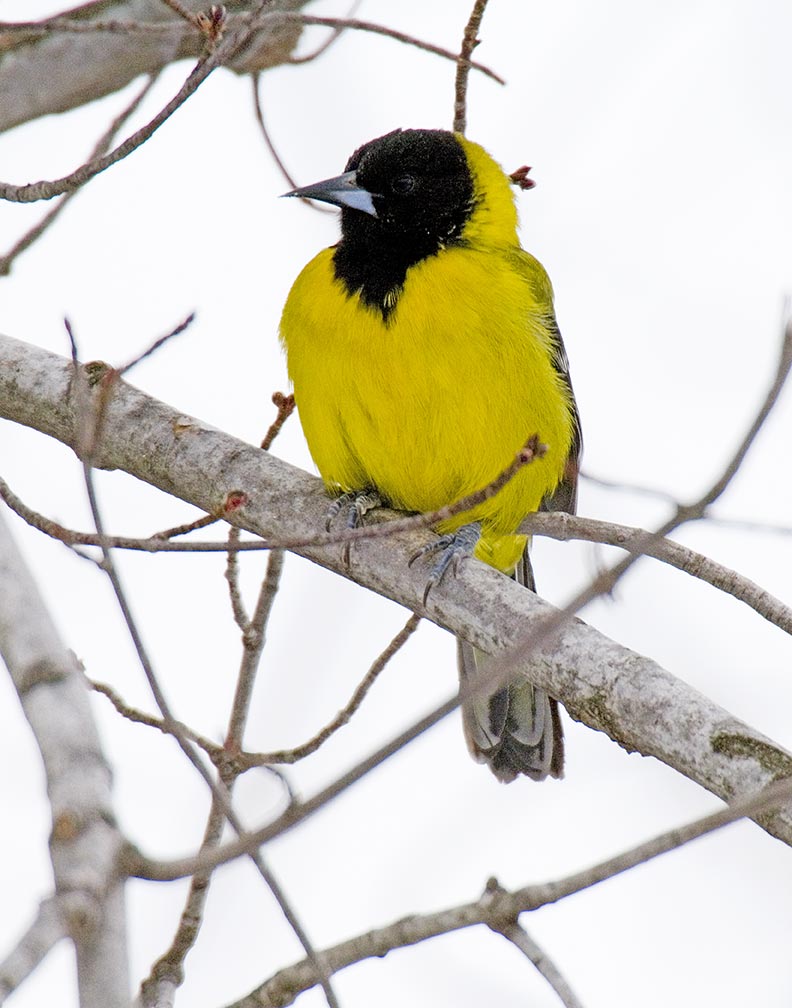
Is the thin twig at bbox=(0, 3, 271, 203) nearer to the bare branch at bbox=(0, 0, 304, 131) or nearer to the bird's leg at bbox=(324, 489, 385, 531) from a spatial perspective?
the bird's leg at bbox=(324, 489, 385, 531)

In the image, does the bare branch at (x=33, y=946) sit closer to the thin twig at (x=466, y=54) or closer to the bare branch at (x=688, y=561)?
the bare branch at (x=688, y=561)

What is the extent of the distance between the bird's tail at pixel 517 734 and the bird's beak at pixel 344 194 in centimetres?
174

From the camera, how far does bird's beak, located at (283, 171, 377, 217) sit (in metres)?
5.18

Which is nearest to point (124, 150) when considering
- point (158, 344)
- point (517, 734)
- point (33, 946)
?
point (158, 344)

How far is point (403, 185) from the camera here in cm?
533

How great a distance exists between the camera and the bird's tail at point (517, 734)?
5477mm

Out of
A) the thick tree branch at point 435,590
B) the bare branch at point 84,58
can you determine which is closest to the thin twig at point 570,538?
the thick tree branch at point 435,590

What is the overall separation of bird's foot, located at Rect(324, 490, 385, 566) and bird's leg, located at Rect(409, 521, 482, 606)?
26 cm

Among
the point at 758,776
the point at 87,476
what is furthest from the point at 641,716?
the point at 87,476

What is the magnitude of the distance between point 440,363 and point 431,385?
0.27ft

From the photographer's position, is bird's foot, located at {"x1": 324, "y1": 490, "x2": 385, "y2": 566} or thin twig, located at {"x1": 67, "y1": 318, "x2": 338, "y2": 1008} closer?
thin twig, located at {"x1": 67, "y1": 318, "x2": 338, "y2": 1008}

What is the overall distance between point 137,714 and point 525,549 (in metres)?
2.37

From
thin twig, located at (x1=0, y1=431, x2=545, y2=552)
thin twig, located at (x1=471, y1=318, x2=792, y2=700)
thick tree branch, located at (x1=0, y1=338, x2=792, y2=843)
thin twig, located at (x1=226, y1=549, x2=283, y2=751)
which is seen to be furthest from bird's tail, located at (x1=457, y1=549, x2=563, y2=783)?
thin twig, located at (x1=471, y1=318, x2=792, y2=700)

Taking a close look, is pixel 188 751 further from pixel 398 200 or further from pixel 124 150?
pixel 398 200
